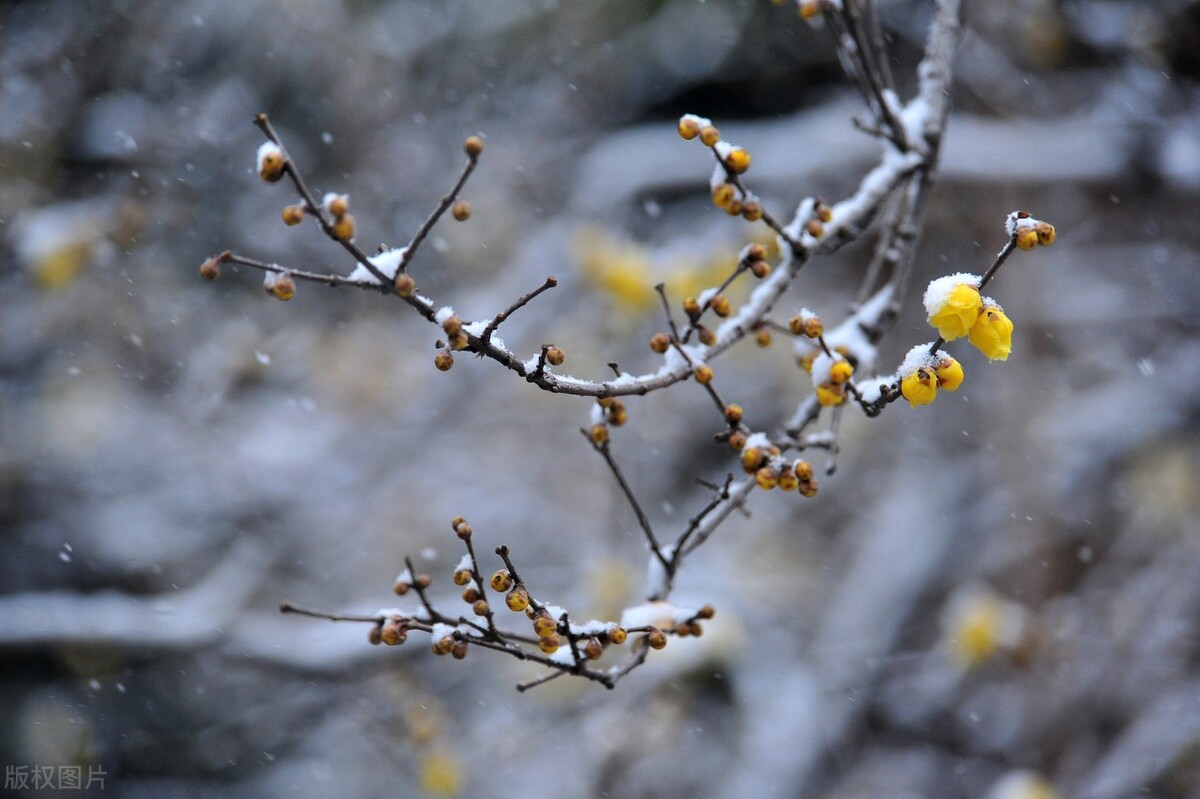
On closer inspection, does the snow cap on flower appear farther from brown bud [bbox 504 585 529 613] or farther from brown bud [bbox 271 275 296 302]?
brown bud [bbox 271 275 296 302]

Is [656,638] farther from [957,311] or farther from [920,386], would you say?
[957,311]

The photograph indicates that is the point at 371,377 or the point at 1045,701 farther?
the point at 371,377

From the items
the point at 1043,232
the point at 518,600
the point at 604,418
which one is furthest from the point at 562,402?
the point at 1043,232

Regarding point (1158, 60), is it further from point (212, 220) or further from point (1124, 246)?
point (212, 220)

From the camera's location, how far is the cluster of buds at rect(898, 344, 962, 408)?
3.71ft

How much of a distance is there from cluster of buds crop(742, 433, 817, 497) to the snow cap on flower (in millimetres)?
281

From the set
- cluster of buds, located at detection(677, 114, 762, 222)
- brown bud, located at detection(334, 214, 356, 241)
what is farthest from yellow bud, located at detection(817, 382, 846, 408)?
brown bud, located at detection(334, 214, 356, 241)

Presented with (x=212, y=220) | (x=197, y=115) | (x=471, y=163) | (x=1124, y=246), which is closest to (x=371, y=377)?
(x=212, y=220)

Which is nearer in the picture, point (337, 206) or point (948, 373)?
point (337, 206)

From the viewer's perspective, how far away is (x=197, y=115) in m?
5.45

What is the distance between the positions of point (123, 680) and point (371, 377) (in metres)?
2.82

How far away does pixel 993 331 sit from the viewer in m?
1.18

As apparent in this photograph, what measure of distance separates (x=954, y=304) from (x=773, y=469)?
0.35m

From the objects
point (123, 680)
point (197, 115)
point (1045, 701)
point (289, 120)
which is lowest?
point (1045, 701)
